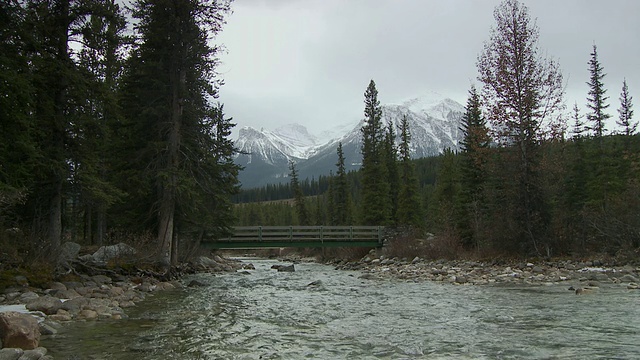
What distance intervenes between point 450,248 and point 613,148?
23.7 metres

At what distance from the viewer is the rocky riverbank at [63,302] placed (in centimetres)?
625

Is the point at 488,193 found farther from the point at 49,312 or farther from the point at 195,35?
the point at 49,312

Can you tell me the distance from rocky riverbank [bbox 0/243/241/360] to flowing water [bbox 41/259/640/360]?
0.41 meters

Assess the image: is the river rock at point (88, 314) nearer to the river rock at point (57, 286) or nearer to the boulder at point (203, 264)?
the river rock at point (57, 286)

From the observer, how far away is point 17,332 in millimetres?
6227

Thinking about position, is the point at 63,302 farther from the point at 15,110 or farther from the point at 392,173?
the point at 392,173

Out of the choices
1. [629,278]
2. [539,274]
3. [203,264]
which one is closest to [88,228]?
[203,264]

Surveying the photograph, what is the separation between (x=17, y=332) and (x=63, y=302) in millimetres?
3865

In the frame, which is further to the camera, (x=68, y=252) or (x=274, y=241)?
(x=274, y=241)

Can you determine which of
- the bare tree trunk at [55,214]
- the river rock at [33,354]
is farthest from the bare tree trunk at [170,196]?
the river rock at [33,354]

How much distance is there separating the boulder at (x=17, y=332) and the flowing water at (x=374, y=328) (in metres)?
0.43

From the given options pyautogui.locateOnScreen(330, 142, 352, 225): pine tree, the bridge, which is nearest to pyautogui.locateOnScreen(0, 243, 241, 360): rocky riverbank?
the bridge

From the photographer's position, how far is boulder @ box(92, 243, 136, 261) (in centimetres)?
1675

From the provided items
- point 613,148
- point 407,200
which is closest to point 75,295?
point 407,200
